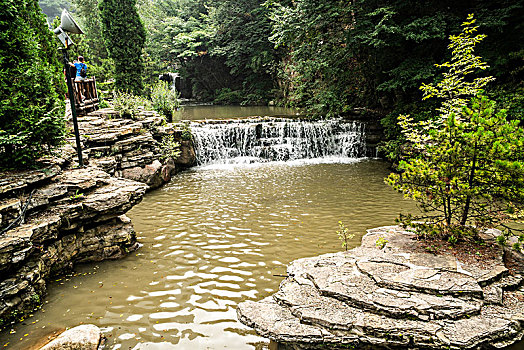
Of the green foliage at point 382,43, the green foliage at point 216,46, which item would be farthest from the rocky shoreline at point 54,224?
the green foliage at point 216,46

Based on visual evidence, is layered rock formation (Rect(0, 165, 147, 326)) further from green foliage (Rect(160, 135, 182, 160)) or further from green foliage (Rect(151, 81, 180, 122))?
green foliage (Rect(151, 81, 180, 122))

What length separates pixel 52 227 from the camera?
15.2 feet

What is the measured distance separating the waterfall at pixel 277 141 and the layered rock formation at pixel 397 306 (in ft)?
31.7

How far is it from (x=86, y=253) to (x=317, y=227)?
4.37 metres

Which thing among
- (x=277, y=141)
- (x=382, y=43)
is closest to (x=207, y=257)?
(x=277, y=141)

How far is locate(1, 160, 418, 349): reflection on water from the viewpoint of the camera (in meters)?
3.70

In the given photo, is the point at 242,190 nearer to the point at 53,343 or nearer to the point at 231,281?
the point at 231,281

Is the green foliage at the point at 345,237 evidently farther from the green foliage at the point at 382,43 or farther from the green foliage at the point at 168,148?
the green foliage at the point at 382,43

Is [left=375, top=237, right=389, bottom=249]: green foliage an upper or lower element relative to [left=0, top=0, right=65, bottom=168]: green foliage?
lower

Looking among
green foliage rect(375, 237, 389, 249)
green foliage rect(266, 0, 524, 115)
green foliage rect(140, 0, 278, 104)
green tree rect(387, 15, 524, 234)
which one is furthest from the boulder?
green foliage rect(140, 0, 278, 104)

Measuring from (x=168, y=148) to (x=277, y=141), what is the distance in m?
4.96

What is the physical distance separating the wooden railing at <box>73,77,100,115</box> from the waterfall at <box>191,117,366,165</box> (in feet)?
13.1

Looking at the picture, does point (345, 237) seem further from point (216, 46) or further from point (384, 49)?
point (216, 46)

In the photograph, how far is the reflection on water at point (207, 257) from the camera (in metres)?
3.70
